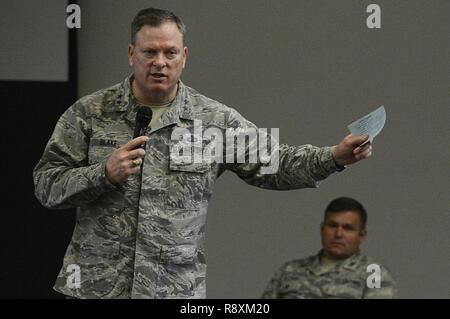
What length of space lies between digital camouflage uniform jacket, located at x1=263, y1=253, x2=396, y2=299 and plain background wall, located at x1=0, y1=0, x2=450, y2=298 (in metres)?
0.32

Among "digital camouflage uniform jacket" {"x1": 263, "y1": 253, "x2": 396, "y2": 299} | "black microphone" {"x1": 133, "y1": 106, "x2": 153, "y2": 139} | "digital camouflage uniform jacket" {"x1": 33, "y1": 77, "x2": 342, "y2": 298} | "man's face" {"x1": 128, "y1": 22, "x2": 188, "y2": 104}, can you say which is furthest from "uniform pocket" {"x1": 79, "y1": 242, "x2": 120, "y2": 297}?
"digital camouflage uniform jacket" {"x1": 263, "y1": 253, "x2": 396, "y2": 299}

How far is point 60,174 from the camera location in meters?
2.96

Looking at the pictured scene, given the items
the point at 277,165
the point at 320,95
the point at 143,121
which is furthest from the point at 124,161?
the point at 320,95

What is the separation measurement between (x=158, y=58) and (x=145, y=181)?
33 cm

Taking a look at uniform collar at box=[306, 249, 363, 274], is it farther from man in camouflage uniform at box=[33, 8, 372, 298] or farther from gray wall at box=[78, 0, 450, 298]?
man in camouflage uniform at box=[33, 8, 372, 298]

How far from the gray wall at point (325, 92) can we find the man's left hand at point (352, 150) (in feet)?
2.90

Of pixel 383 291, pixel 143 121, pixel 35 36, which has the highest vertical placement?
pixel 35 36

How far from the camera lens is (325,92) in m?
3.84

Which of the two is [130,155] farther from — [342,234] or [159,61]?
[342,234]

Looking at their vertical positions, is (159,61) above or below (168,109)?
above

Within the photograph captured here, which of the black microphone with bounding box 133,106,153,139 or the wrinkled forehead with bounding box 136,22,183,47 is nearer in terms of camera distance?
the black microphone with bounding box 133,106,153,139

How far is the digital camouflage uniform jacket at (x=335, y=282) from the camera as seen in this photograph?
339 centimetres

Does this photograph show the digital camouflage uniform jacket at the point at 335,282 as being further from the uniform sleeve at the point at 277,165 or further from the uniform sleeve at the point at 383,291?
the uniform sleeve at the point at 277,165

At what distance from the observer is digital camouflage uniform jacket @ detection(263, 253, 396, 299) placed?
3.39 meters
